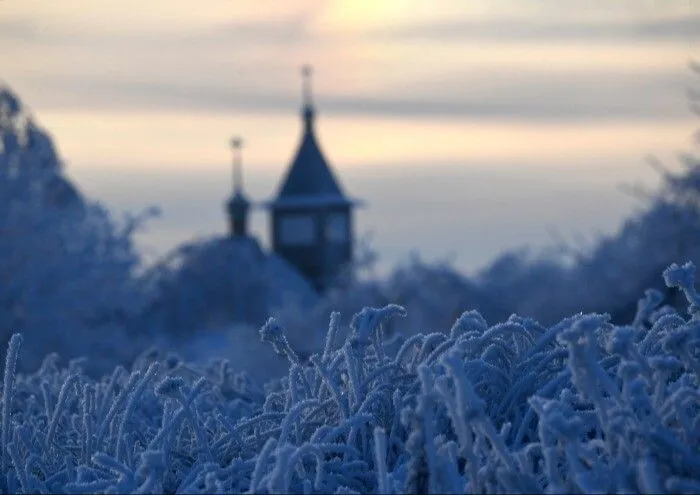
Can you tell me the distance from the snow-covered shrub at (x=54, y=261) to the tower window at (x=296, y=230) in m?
52.7

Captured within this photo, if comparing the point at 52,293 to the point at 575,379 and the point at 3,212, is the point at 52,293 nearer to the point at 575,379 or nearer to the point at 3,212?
the point at 3,212

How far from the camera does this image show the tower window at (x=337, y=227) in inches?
3150

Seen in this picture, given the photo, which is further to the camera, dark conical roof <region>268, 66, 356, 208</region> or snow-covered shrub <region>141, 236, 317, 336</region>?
dark conical roof <region>268, 66, 356, 208</region>

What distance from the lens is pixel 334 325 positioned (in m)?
3.31

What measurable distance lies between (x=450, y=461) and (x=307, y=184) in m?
75.5

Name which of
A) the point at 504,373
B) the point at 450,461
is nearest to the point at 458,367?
the point at 450,461

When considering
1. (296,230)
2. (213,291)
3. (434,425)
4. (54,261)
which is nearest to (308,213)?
(296,230)

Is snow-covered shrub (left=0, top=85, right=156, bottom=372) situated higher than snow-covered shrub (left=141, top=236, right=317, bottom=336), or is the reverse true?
snow-covered shrub (left=0, top=85, right=156, bottom=372)

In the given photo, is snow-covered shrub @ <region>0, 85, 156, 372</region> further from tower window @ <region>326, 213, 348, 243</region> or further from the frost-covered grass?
tower window @ <region>326, 213, 348, 243</region>

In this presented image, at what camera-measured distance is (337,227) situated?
80.9m

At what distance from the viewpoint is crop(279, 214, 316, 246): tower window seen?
3162 inches

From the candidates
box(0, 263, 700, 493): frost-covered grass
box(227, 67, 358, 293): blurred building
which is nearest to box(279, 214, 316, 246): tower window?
box(227, 67, 358, 293): blurred building

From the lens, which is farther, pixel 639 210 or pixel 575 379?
pixel 639 210

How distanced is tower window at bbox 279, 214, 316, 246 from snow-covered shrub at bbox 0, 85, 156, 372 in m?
52.7
